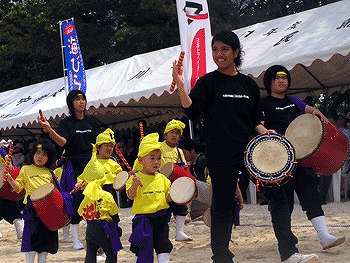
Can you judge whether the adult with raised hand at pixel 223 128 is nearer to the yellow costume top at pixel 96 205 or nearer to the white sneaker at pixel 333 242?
the yellow costume top at pixel 96 205

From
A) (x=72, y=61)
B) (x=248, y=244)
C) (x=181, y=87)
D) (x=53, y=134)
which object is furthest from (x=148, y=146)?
(x=72, y=61)

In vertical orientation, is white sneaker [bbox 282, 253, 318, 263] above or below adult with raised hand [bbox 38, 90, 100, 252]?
below

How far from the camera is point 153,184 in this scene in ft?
13.3

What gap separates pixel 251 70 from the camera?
775 centimetres

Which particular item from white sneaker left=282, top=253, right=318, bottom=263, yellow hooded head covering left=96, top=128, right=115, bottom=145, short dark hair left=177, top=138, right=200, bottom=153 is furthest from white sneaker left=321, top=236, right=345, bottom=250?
short dark hair left=177, top=138, right=200, bottom=153

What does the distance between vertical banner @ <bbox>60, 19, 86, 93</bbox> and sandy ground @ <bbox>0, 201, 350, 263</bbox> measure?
363 cm

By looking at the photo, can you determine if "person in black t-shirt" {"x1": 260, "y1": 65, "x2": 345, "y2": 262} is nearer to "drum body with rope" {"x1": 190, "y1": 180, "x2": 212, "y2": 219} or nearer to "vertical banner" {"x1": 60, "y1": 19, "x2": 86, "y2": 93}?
"drum body with rope" {"x1": 190, "y1": 180, "x2": 212, "y2": 219}

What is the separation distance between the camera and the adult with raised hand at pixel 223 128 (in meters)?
3.49

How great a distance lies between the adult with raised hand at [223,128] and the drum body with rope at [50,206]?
164cm

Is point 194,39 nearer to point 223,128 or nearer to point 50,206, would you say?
point 50,206

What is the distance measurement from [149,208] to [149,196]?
9 centimetres

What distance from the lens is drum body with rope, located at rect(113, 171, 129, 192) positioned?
465cm

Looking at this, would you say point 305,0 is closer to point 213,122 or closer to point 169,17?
point 169,17

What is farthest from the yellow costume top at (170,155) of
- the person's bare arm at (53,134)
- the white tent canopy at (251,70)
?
the white tent canopy at (251,70)
